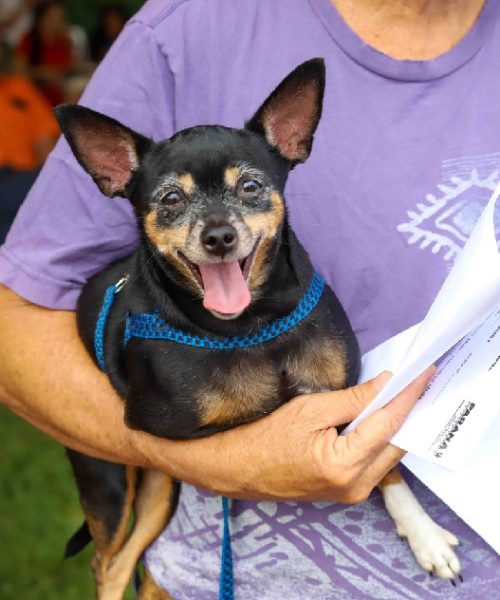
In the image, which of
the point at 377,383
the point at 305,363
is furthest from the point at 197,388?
the point at 377,383

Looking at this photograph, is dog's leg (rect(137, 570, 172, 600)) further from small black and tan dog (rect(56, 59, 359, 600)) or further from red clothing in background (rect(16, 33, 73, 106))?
red clothing in background (rect(16, 33, 73, 106))

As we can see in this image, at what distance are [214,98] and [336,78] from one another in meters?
0.21

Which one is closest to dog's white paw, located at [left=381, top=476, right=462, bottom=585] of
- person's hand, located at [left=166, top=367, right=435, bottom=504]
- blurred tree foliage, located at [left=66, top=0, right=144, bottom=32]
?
person's hand, located at [left=166, top=367, right=435, bottom=504]

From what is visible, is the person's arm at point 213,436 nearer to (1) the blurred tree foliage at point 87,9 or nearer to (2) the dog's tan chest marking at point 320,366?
(2) the dog's tan chest marking at point 320,366

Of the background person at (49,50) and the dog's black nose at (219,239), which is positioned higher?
the dog's black nose at (219,239)

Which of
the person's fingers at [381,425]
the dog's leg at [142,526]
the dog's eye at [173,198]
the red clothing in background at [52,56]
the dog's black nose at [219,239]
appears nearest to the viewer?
the person's fingers at [381,425]

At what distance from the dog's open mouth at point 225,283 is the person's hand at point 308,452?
0.20 metres

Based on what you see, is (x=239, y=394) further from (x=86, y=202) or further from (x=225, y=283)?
(x=86, y=202)

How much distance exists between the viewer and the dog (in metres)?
1.50

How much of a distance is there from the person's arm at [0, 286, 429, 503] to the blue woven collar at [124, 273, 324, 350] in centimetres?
12

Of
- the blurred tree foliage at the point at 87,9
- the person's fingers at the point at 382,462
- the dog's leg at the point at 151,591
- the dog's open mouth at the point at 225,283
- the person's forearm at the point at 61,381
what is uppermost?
the dog's open mouth at the point at 225,283

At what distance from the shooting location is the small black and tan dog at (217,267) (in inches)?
59.0

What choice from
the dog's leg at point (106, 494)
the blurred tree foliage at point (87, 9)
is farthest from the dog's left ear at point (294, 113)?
the blurred tree foliage at point (87, 9)

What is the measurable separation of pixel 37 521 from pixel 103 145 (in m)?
2.36
